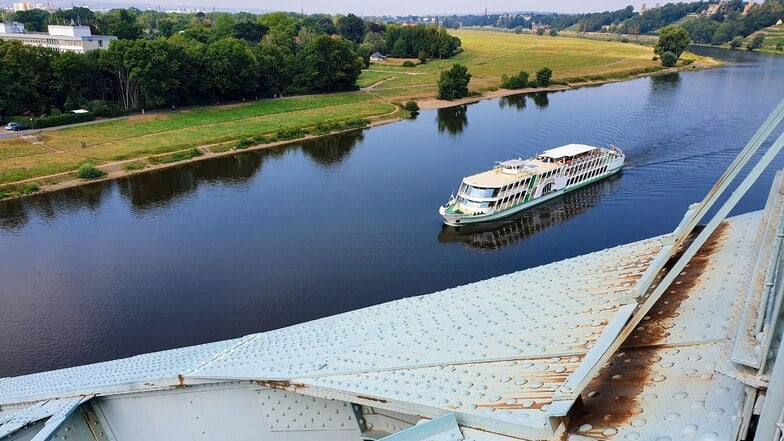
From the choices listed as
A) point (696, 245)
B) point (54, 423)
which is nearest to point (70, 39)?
point (54, 423)

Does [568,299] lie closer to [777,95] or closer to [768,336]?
[768,336]

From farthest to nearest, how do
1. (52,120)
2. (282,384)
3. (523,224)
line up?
(52,120), (523,224), (282,384)

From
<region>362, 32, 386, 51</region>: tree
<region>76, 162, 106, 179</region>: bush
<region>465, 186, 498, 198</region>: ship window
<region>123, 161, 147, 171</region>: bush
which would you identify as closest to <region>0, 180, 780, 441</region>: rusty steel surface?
<region>465, 186, 498, 198</region>: ship window

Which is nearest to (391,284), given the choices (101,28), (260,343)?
(260,343)

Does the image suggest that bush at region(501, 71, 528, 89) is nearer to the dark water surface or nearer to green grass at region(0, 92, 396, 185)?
green grass at region(0, 92, 396, 185)

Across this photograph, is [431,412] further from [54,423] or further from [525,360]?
[54,423]

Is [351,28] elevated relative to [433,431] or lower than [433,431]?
elevated
